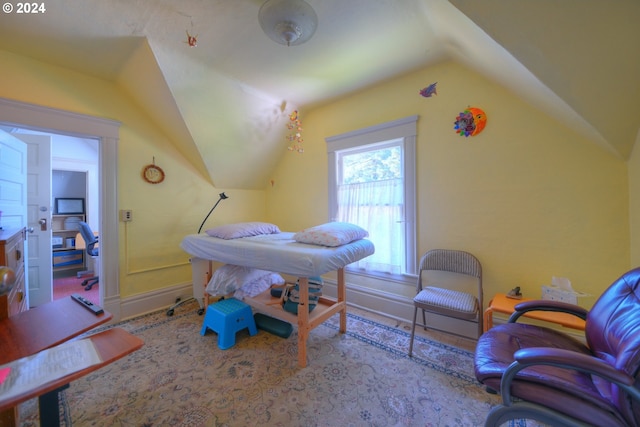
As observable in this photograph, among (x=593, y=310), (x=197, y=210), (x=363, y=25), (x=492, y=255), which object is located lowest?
(x=593, y=310)

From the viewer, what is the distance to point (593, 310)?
4.31 feet

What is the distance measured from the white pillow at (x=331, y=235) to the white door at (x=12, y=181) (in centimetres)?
253

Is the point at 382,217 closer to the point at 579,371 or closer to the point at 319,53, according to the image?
the point at 319,53

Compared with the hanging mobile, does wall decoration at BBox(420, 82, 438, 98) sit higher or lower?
higher

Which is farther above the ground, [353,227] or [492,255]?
[353,227]

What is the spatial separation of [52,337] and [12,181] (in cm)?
241

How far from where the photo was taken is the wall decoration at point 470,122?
2.12 m

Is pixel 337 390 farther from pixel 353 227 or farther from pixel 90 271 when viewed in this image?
pixel 90 271

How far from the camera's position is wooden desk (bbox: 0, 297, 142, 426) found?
877mm

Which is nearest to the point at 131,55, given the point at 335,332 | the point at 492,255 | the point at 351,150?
the point at 351,150

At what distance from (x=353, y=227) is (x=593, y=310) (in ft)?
5.27

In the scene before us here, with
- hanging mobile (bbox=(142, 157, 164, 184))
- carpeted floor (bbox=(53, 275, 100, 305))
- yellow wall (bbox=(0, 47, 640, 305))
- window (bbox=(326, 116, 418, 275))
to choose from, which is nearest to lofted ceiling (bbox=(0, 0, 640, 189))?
yellow wall (bbox=(0, 47, 640, 305))

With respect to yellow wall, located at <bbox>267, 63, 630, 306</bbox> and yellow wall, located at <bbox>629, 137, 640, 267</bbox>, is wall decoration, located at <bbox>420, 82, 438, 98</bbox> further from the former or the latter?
yellow wall, located at <bbox>629, 137, 640, 267</bbox>

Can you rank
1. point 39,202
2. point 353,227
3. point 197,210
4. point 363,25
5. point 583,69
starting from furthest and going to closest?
point 197,210
point 39,202
point 353,227
point 363,25
point 583,69
